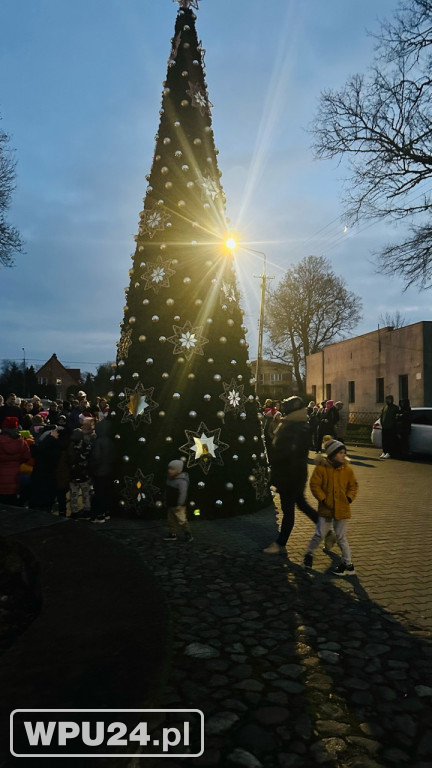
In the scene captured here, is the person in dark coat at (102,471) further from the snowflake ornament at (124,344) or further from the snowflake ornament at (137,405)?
the snowflake ornament at (124,344)

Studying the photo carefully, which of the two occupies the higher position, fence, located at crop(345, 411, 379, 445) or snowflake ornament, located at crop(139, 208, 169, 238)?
snowflake ornament, located at crop(139, 208, 169, 238)

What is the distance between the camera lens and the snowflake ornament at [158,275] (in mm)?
8047

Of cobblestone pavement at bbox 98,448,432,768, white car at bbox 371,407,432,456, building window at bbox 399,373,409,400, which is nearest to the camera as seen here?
cobblestone pavement at bbox 98,448,432,768

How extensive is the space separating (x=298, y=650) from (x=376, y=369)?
3086 centimetres

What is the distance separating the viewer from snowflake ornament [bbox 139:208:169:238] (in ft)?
27.0

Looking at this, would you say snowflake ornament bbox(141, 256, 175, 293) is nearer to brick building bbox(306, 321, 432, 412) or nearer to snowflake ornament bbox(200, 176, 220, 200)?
snowflake ornament bbox(200, 176, 220, 200)

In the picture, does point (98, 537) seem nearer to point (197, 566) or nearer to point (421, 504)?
point (197, 566)

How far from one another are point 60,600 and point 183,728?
1831 mm

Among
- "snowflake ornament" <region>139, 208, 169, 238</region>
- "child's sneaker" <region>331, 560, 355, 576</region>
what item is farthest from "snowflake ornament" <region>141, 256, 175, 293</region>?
"child's sneaker" <region>331, 560, 355, 576</region>

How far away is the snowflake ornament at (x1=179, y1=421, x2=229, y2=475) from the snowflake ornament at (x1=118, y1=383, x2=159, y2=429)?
65cm

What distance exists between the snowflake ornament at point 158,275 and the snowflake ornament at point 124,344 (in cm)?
74

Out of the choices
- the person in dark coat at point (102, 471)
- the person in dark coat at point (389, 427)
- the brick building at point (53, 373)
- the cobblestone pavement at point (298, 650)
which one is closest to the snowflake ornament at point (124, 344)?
the person in dark coat at point (102, 471)

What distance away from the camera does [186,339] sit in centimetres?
786

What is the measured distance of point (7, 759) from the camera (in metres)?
2.16
